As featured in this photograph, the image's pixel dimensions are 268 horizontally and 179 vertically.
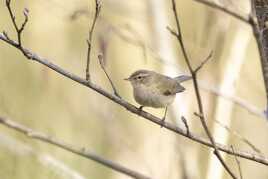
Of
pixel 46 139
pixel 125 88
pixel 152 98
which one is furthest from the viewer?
pixel 125 88

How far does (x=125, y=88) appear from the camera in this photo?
5.24m

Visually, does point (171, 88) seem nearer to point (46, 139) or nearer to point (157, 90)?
point (157, 90)

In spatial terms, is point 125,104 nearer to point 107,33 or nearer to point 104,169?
point 107,33

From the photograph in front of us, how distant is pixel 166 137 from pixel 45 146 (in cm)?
82

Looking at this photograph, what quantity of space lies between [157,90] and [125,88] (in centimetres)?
263

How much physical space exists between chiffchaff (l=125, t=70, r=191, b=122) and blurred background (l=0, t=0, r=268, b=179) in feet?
1.24

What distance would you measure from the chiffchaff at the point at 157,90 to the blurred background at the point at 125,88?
379 millimetres

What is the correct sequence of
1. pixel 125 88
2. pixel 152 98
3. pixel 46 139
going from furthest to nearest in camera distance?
pixel 125 88 → pixel 152 98 → pixel 46 139

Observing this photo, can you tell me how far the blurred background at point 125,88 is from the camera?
10.7 feet

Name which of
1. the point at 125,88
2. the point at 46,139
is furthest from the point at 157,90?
the point at 125,88

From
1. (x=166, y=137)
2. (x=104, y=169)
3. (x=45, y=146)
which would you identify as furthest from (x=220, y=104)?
(x=104, y=169)

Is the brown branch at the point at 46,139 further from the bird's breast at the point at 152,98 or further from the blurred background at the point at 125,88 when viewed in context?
the blurred background at the point at 125,88

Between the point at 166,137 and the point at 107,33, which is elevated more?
the point at 107,33

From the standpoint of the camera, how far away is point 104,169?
5066 millimetres
